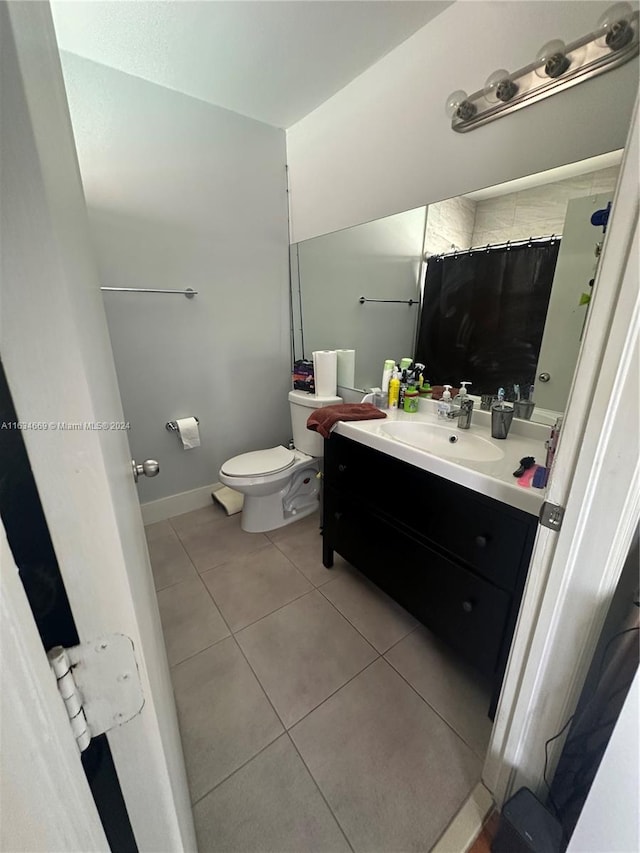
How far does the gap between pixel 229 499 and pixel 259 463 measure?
0.50m

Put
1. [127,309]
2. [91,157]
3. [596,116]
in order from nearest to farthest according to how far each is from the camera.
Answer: [596,116]
[91,157]
[127,309]

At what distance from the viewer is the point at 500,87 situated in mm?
1140

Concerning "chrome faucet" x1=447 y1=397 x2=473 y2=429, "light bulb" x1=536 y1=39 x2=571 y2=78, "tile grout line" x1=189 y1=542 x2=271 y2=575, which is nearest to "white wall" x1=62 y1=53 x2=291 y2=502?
"tile grout line" x1=189 y1=542 x2=271 y2=575

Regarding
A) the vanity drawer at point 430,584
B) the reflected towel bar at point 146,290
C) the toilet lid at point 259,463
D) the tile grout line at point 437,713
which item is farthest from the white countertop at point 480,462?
the reflected towel bar at point 146,290

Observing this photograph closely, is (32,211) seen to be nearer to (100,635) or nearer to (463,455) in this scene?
(100,635)

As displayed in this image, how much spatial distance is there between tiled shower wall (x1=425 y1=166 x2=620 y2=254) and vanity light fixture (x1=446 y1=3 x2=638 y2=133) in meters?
0.26

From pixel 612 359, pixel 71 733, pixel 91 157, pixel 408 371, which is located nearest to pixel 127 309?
pixel 91 157

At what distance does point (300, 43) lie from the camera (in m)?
1.41

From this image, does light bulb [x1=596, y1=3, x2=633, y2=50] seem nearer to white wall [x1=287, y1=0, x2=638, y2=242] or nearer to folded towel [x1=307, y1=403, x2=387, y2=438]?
white wall [x1=287, y1=0, x2=638, y2=242]

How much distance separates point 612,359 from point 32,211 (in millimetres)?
777

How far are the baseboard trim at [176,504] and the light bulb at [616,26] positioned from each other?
8.64 feet

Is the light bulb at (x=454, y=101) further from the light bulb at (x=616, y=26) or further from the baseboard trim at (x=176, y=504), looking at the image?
the baseboard trim at (x=176, y=504)

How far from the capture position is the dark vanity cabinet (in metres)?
0.98

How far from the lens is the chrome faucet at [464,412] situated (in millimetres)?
1385
